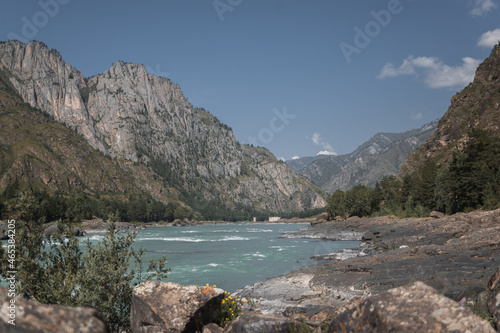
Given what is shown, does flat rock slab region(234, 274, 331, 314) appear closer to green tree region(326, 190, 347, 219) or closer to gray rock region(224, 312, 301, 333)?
gray rock region(224, 312, 301, 333)

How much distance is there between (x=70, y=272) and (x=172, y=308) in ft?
18.3

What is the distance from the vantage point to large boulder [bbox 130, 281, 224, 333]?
9.07 m

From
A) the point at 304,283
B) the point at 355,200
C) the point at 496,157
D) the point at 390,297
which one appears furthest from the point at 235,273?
the point at 355,200

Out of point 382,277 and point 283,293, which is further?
point 283,293

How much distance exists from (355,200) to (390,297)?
165m

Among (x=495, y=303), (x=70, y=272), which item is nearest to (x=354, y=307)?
(x=495, y=303)

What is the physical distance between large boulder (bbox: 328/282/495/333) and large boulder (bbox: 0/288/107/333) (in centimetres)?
437

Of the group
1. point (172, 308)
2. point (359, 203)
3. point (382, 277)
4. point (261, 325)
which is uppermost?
point (172, 308)

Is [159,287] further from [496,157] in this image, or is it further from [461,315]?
[496,157]

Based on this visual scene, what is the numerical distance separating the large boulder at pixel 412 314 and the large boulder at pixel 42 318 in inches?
172

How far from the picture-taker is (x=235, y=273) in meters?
41.5

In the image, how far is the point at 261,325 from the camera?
26.6 feet

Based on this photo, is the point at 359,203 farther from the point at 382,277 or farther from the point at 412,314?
the point at 412,314

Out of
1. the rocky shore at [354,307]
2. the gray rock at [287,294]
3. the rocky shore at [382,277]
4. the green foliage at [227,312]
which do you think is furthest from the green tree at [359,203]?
the green foliage at [227,312]
